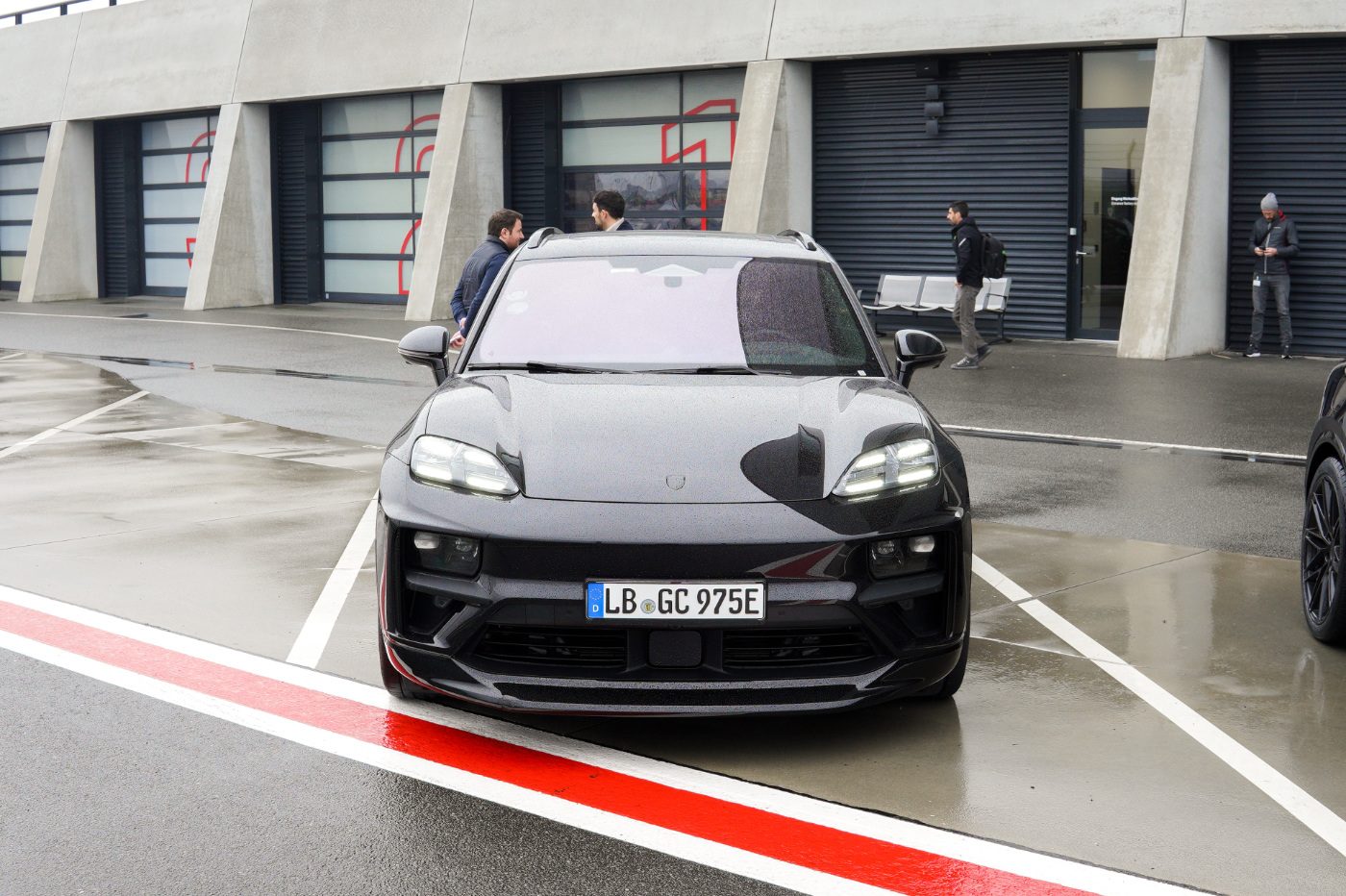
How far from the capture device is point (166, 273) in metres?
33.4

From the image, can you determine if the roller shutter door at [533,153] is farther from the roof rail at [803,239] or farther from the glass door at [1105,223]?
the roof rail at [803,239]

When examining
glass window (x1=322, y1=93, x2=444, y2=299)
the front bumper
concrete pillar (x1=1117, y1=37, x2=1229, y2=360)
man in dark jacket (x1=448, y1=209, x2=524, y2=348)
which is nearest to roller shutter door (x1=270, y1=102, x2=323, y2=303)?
glass window (x1=322, y1=93, x2=444, y2=299)

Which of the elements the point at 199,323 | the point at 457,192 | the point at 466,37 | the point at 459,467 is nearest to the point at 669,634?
the point at 459,467

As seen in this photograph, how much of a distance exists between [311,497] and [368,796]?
5046 millimetres

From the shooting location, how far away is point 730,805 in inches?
162

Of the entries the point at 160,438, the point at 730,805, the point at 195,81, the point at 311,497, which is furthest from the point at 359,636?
the point at 195,81

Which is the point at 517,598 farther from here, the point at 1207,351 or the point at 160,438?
the point at 1207,351

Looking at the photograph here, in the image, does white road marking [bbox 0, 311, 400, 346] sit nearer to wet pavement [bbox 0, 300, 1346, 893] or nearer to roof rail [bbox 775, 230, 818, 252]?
wet pavement [bbox 0, 300, 1346, 893]

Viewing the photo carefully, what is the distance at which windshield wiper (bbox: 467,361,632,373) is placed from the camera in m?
5.31

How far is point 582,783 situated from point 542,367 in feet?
5.35

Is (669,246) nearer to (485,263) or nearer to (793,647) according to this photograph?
(793,647)

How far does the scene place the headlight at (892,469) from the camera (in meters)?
4.54

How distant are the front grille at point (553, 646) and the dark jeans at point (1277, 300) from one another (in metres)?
15.5

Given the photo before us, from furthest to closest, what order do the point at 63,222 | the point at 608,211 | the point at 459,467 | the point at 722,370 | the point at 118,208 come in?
1. the point at 118,208
2. the point at 63,222
3. the point at 608,211
4. the point at 722,370
5. the point at 459,467
